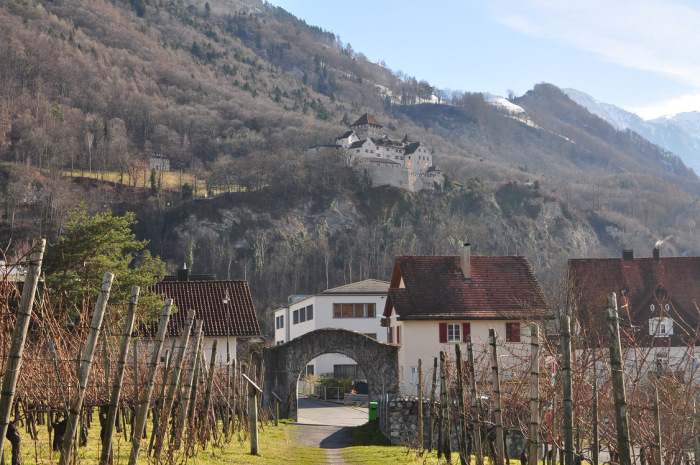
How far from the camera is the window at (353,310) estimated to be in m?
68.1

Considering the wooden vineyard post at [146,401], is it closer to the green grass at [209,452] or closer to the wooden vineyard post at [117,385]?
the green grass at [209,452]

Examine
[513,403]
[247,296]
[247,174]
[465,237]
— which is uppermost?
[247,174]

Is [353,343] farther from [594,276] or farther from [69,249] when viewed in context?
[594,276]

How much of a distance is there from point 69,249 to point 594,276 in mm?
35822

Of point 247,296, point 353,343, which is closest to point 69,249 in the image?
point 353,343

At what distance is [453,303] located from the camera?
4641 centimetres

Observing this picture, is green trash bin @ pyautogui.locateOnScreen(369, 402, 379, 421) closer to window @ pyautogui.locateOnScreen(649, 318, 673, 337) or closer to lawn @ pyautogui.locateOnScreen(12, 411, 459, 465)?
lawn @ pyautogui.locateOnScreen(12, 411, 459, 465)

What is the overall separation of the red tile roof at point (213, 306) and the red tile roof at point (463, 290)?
7.55m

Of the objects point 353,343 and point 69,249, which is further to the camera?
point 353,343

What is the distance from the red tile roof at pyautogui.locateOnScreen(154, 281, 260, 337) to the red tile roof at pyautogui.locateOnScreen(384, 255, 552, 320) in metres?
7.55

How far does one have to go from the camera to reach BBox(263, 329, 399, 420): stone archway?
133 ft

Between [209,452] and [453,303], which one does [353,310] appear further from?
[209,452]

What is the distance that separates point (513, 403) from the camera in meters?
14.2

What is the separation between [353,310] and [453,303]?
22.8 metres
